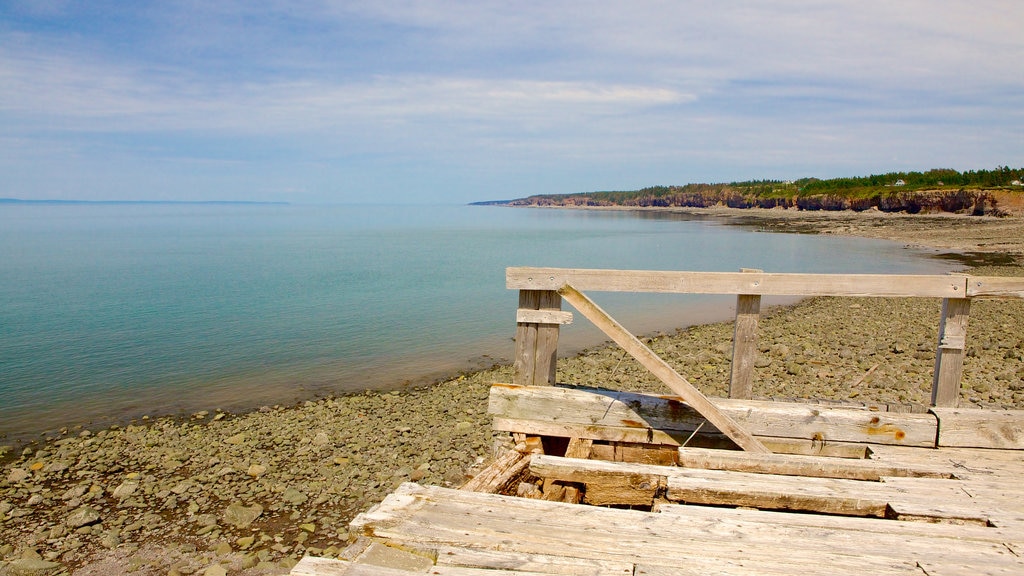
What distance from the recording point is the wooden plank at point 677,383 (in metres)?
5.31

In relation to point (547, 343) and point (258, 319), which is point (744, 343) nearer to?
point (547, 343)

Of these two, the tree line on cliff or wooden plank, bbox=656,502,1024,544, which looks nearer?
wooden plank, bbox=656,502,1024,544

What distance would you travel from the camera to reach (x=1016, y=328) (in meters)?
16.4

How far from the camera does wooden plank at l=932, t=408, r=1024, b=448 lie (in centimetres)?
536

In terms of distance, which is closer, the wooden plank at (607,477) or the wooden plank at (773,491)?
the wooden plank at (773,491)

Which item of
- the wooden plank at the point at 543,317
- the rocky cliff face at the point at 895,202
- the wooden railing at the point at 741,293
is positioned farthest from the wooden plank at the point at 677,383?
the rocky cliff face at the point at 895,202

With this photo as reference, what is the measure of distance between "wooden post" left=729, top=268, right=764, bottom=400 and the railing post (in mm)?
1605

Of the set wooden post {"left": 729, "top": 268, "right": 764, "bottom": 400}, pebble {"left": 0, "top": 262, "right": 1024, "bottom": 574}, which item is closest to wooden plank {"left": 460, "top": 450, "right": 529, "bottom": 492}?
wooden post {"left": 729, "top": 268, "right": 764, "bottom": 400}

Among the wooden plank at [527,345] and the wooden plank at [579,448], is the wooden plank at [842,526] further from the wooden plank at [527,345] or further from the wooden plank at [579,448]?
the wooden plank at [527,345]

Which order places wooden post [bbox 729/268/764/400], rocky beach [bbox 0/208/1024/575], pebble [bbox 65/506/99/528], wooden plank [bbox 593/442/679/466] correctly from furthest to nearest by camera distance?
pebble [bbox 65/506/99/528] < rocky beach [bbox 0/208/1024/575] < wooden plank [bbox 593/442/679/466] < wooden post [bbox 729/268/764/400]

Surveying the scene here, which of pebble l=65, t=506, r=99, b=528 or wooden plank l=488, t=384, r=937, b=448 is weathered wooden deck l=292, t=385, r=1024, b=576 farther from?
pebble l=65, t=506, r=99, b=528

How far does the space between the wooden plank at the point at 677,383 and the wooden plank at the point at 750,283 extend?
10.6 inches

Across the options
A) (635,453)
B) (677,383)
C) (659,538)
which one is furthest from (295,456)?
(659,538)

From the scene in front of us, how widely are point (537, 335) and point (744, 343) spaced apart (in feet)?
6.06
